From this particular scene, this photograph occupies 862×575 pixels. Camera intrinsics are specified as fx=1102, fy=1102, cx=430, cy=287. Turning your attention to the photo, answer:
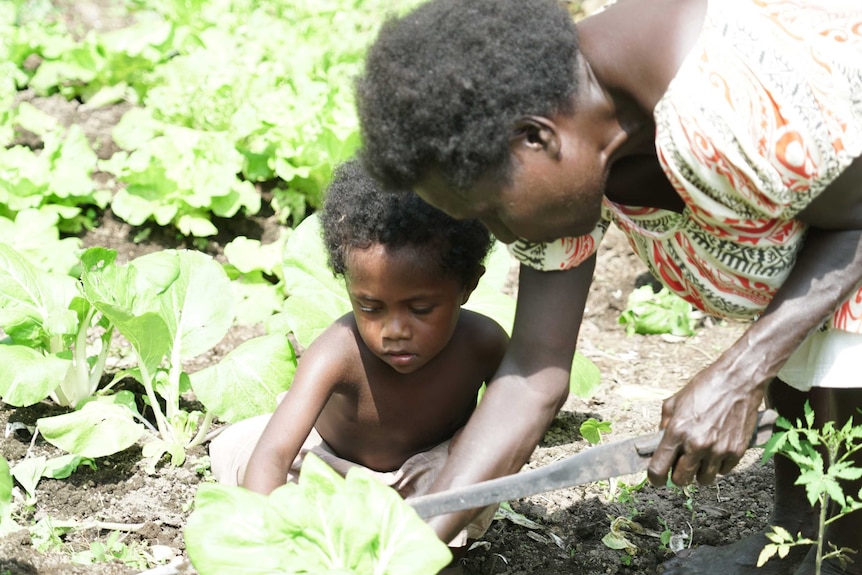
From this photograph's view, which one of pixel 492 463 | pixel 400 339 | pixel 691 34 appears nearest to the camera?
pixel 691 34

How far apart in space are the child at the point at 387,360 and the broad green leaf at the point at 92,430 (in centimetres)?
33

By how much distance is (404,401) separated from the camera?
264 centimetres

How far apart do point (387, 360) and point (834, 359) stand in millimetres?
967

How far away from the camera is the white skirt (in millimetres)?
2307

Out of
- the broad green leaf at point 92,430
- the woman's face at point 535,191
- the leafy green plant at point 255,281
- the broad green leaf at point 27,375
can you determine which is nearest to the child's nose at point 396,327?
the woman's face at point 535,191

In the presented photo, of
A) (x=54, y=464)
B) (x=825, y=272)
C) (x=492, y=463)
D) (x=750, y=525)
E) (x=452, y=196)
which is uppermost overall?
(x=452, y=196)

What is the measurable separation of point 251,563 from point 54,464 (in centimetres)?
137

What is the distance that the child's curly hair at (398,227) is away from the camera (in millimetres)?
2406

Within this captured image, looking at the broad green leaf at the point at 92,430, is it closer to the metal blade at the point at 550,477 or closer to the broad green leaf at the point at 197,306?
the broad green leaf at the point at 197,306

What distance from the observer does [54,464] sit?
302 cm

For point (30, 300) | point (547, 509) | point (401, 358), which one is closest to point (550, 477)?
point (401, 358)

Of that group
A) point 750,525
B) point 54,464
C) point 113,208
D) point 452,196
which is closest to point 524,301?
point 452,196

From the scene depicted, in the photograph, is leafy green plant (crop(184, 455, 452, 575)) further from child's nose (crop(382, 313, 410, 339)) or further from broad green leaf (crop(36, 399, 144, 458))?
broad green leaf (crop(36, 399, 144, 458))

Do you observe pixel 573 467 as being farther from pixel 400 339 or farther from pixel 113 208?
pixel 113 208
